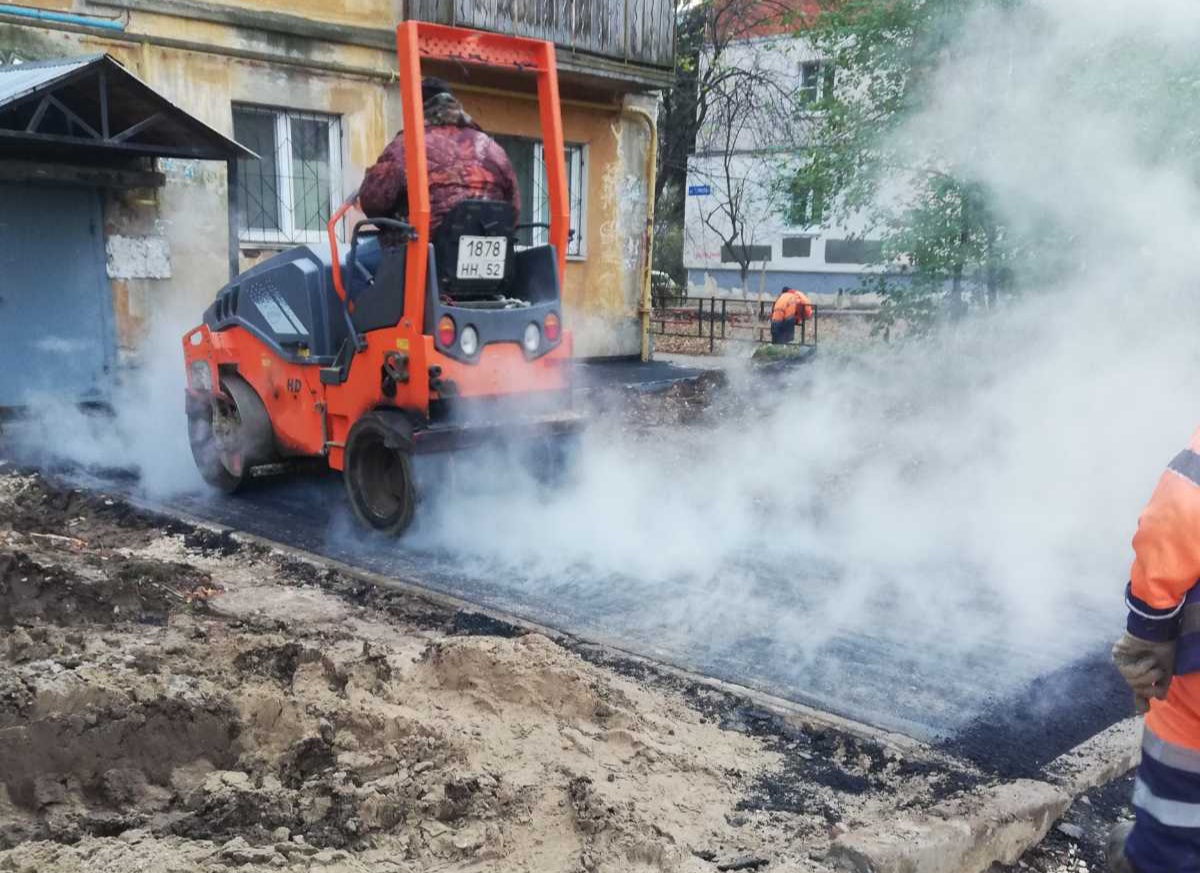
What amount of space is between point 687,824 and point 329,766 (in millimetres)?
1162

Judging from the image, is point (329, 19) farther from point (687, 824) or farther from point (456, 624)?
point (687, 824)

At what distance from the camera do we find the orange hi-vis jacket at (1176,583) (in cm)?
226

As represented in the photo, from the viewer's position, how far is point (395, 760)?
3.47 metres

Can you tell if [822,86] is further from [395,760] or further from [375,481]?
[395,760]

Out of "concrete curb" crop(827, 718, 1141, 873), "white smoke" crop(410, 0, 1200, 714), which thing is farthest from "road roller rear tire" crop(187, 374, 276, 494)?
"concrete curb" crop(827, 718, 1141, 873)

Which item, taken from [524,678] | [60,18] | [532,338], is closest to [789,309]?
[60,18]

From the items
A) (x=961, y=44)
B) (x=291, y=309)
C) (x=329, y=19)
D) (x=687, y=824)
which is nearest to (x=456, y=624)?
(x=687, y=824)

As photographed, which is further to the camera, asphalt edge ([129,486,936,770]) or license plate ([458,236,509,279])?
license plate ([458,236,509,279])

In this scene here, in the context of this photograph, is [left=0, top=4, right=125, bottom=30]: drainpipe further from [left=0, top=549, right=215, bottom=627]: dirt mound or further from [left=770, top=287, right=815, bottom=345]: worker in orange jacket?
[left=770, top=287, right=815, bottom=345]: worker in orange jacket

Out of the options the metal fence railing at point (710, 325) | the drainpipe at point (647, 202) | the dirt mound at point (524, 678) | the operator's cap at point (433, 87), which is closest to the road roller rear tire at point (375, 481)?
the operator's cap at point (433, 87)

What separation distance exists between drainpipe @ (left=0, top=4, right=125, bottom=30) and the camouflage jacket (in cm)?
488

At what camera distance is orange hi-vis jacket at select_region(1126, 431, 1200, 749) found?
2.26 meters

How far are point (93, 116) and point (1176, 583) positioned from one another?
9407mm

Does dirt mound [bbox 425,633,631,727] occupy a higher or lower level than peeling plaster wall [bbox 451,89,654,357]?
lower
